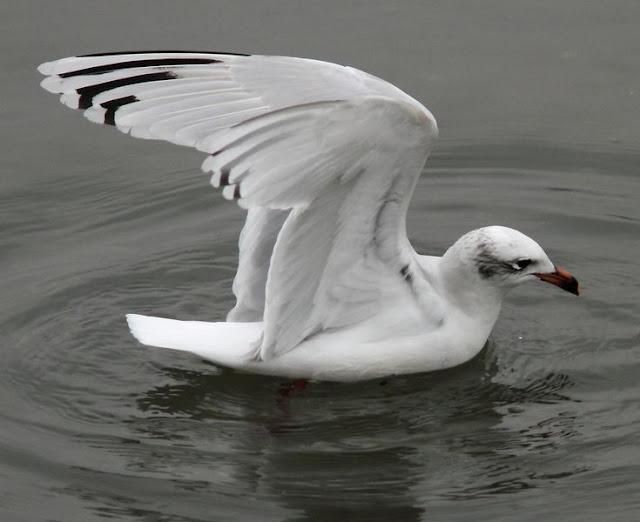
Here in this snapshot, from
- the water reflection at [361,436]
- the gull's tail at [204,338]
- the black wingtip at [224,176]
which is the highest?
the black wingtip at [224,176]

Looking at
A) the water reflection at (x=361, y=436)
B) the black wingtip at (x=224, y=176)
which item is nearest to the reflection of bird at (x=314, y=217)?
the black wingtip at (x=224, y=176)

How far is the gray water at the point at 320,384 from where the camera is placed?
6.88 m

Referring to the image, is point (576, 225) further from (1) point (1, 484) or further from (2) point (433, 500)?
(1) point (1, 484)

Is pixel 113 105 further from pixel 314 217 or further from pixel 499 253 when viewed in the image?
pixel 499 253

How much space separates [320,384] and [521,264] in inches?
47.6

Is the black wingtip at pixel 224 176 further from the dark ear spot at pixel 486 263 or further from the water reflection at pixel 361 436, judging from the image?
the dark ear spot at pixel 486 263

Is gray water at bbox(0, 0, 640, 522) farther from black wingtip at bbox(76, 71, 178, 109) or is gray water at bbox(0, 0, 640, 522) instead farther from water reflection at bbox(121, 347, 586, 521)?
black wingtip at bbox(76, 71, 178, 109)

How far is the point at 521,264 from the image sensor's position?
778 centimetres

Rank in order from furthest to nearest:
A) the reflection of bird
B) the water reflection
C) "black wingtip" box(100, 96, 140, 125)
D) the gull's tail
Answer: the gull's tail
the water reflection
"black wingtip" box(100, 96, 140, 125)
the reflection of bird

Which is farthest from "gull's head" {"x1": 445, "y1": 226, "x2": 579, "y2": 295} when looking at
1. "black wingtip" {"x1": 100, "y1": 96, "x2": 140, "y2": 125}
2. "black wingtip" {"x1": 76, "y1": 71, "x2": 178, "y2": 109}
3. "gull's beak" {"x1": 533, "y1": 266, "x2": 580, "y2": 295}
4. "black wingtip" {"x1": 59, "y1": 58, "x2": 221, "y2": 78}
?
"black wingtip" {"x1": 100, "y1": 96, "x2": 140, "y2": 125}

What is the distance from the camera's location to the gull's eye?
776cm

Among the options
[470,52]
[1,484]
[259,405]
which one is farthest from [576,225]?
[1,484]

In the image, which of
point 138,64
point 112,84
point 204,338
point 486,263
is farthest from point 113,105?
point 486,263

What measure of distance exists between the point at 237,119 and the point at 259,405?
168 cm
